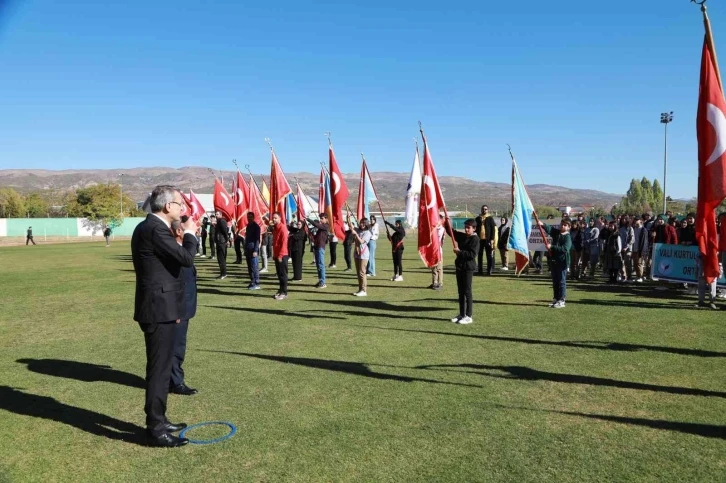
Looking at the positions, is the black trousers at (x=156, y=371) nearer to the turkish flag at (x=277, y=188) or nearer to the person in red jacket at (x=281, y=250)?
the person in red jacket at (x=281, y=250)

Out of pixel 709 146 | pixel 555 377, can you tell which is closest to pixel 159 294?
pixel 555 377

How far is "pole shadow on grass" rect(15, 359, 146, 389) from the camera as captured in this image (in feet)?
23.9

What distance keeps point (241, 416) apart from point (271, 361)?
2.22 m

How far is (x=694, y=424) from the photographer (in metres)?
5.51

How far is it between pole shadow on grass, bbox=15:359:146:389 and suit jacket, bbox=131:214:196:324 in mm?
2427

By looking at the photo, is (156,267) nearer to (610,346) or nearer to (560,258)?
(610,346)

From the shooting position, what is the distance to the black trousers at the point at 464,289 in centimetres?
1059

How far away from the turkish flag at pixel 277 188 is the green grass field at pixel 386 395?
183 inches

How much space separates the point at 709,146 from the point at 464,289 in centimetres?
508

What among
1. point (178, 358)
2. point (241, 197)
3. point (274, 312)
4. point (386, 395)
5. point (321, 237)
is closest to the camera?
point (386, 395)

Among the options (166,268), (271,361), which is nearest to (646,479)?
(166,268)

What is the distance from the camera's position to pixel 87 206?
84.2 metres

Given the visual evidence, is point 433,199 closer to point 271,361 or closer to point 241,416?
point 271,361

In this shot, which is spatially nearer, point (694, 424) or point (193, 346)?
point (694, 424)
